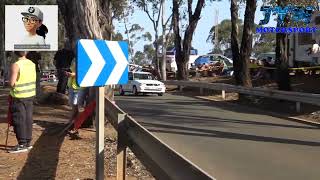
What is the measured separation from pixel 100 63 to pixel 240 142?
640 centimetres

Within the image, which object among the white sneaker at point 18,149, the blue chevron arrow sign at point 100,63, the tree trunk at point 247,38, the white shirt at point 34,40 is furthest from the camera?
the tree trunk at point 247,38

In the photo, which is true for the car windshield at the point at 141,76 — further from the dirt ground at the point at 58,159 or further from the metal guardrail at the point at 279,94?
the dirt ground at the point at 58,159

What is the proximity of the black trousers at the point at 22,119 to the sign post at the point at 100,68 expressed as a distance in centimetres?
370

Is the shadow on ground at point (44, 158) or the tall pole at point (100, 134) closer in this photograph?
the tall pole at point (100, 134)

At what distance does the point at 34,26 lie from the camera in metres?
19.3

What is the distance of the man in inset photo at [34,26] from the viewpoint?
18.9 m

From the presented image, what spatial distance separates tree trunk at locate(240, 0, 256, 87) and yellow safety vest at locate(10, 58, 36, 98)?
16.0 metres

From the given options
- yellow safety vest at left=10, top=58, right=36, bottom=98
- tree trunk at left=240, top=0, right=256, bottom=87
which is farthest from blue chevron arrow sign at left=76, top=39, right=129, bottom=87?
tree trunk at left=240, top=0, right=256, bottom=87

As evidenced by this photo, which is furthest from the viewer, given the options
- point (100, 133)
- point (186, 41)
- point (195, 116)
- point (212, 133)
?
point (186, 41)

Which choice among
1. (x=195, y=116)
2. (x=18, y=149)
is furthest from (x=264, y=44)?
(x=18, y=149)

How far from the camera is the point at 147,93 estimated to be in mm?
32719

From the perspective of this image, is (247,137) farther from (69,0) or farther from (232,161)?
(69,0)

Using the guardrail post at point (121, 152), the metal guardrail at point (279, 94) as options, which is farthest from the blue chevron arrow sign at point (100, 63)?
the metal guardrail at point (279, 94)
